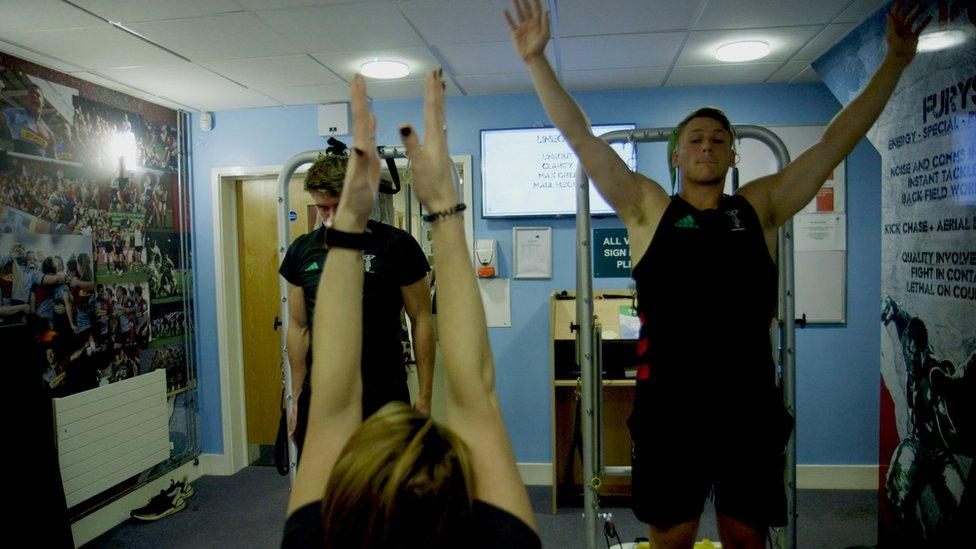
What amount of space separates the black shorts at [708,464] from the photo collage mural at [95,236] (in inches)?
94.5

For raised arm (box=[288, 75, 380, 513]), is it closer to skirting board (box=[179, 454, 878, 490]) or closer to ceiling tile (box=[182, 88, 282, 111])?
ceiling tile (box=[182, 88, 282, 111])

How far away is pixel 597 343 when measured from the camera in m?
1.85

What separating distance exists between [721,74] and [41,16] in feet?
10.4

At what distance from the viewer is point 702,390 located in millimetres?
1340

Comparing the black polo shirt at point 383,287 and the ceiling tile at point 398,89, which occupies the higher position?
the ceiling tile at point 398,89

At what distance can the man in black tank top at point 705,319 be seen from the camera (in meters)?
1.34

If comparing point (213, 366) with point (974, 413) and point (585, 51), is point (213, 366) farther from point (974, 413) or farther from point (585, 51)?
point (974, 413)

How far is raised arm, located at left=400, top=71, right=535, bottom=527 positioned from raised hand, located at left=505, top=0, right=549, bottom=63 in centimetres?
41

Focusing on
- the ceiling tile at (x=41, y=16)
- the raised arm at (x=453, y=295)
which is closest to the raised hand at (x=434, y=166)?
the raised arm at (x=453, y=295)

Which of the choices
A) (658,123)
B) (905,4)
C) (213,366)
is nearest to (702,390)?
(905,4)

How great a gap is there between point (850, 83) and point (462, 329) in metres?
2.63

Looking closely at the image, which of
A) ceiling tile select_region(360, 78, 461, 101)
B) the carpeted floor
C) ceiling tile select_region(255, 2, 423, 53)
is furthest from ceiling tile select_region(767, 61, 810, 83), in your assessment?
the carpeted floor

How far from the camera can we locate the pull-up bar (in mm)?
1774

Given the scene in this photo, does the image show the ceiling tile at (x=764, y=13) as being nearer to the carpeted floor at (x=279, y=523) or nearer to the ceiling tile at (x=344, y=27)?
the ceiling tile at (x=344, y=27)
